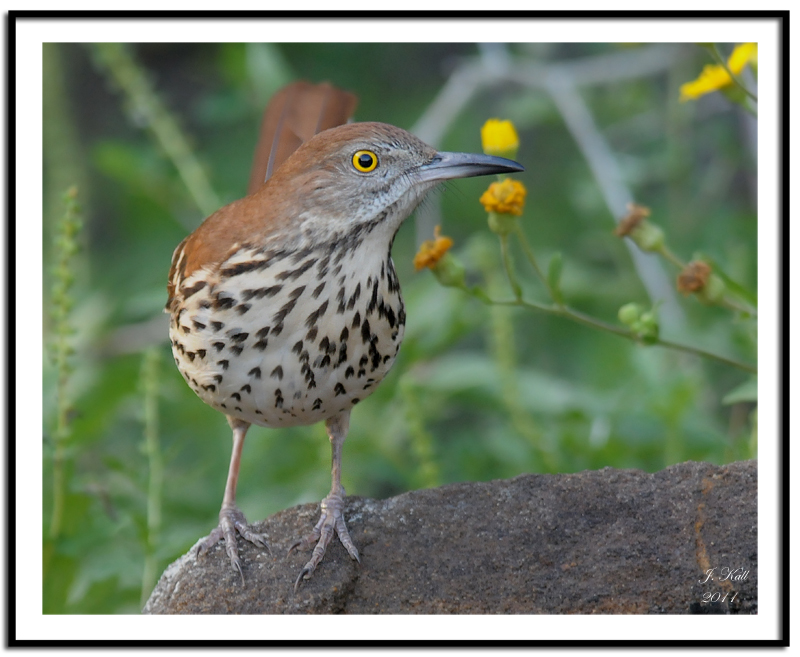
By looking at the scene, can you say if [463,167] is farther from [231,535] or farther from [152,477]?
[152,477]

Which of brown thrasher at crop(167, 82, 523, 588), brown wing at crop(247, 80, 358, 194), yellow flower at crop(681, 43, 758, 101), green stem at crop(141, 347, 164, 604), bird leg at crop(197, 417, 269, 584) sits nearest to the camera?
brown thrasher at crop(167, 82, 523, 588)

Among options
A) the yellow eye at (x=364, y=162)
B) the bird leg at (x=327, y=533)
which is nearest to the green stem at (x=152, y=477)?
the bird leg at (x=327, y=533)

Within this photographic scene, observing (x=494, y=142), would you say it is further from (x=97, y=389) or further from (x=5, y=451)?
(x=97, y=389)

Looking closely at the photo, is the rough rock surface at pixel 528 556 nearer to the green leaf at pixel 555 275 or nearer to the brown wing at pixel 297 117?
the green leaf at pixel 555 275

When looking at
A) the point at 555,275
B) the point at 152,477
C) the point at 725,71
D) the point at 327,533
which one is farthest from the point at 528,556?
the point at 725,71

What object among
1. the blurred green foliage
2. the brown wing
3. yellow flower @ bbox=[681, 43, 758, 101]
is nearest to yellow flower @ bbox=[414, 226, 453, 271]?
the blurred green foliage

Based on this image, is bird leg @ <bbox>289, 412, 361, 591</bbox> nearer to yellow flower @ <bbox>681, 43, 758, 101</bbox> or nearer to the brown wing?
the brown wing
